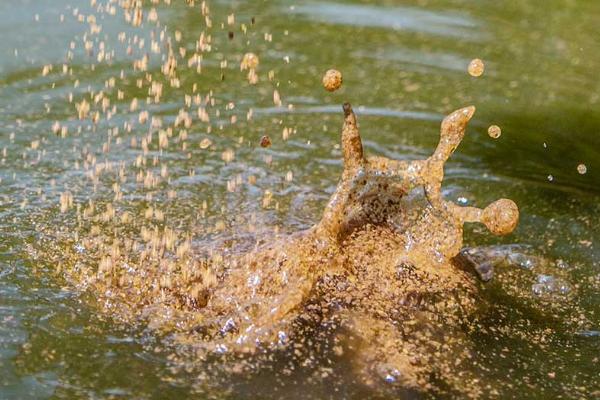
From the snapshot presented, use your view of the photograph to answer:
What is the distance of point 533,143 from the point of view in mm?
4094

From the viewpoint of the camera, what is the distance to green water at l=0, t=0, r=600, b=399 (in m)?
2.60

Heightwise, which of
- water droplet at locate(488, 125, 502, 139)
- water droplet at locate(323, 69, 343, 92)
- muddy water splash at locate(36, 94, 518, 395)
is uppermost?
water droplet at locate(323, 69, 343, 92)

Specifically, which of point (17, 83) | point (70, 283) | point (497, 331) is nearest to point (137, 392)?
point (70, 283)

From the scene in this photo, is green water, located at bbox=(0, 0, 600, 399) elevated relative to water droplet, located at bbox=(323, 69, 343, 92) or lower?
lower

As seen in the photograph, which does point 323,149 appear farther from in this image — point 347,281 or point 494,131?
point 347,281

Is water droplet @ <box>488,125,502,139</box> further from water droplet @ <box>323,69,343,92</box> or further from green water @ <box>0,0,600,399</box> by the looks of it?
water droplet @ <box>323,69,343,92</box>

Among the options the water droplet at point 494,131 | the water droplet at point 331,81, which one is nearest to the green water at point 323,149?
the water droplet at point 494,131

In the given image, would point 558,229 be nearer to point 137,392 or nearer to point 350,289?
point 350,289

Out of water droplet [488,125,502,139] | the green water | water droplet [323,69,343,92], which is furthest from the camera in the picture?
water droplet [488,125,502,139]

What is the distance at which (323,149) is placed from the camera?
3.90m

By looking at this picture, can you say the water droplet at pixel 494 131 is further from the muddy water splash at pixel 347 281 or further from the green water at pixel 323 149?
the muddy water splash at pixel 347 281

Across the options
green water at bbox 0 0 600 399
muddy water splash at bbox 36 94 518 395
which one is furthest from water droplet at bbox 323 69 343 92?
green water at bbox 0 0 600 399

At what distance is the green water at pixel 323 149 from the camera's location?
8.52 ft

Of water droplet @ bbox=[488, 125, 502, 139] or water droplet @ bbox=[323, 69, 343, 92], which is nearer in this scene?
water droplet @ bbox=[323, 69, 343, 92]
